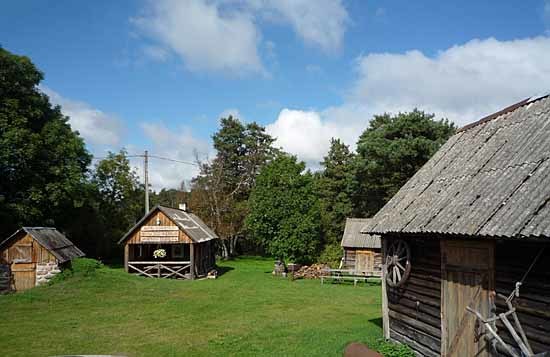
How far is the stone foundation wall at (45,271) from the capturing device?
936 inches

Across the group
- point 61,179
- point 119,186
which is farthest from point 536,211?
point 119,186

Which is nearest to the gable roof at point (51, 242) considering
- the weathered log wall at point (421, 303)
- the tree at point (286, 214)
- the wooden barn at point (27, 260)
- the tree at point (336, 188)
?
the wooden barn at point (27, 260)

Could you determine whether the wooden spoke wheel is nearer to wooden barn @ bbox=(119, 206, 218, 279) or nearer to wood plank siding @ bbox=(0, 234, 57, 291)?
wooden barn @ bbox=(119, 206, 218, 279)

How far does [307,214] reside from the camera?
33125 millimetres

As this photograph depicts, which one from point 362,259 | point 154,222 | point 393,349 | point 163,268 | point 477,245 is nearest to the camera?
point 477,245

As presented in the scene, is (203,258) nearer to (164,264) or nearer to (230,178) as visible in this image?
(164,264)

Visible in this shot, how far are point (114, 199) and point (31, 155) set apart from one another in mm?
14487

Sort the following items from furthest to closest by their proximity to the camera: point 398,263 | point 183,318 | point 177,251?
point 177,251 < point 183,318 < point 398,263

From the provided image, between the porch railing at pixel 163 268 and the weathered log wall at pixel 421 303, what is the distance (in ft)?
64.8

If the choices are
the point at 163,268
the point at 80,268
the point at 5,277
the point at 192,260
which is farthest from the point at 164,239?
the point at 5,277

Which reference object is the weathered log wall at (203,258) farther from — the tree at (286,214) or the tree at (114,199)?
the tree at (114,199)

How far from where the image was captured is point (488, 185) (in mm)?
9445

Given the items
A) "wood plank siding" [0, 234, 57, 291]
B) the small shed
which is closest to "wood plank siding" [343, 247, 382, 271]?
the small shed

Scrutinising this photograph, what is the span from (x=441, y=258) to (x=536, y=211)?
3.32m
